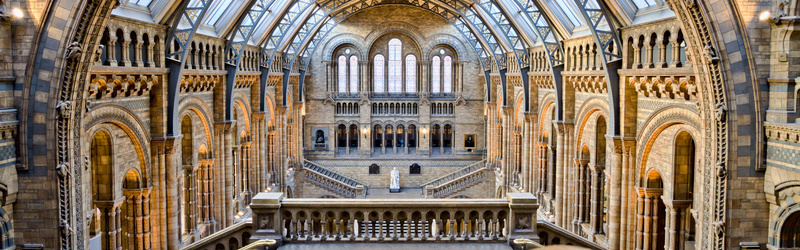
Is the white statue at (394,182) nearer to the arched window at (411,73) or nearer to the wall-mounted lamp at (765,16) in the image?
the arched window at (411,73)

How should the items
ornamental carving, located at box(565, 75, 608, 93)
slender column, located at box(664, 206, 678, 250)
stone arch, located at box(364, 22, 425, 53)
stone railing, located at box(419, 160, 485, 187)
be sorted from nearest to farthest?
1. slender column, located at box(664, 206, 678, 250)
2. ornamental carving, located at box(565, 75, 608, 93)
3. stone railing, located at box(419, 160, 485, 187)
4. stone arch, located at box(364, 22, 425, 53)

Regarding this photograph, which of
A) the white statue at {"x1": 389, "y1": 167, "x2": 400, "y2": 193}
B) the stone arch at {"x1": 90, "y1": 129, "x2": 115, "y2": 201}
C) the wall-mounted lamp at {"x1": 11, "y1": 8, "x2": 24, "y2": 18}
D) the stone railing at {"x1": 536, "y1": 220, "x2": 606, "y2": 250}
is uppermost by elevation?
the wall-mounted lamp at {"x1": 11, "y1": 8, "x2": 24, "y2": 18}

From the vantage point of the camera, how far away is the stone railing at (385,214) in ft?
38.6

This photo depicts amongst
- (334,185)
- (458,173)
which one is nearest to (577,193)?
(334,185)

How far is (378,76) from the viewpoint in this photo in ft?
158

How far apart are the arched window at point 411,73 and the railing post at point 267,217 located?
36610 millimetres

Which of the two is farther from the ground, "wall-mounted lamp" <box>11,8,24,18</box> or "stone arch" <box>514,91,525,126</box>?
"wall-mounted lamp" <box>11,8,24,18</box>

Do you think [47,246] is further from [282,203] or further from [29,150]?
[282,203]

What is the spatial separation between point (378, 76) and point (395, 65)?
1523 millimetres

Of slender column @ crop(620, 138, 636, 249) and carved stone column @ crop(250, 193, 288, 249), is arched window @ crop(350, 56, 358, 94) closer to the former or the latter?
slender column @ crop(620, 138, 636, 249)

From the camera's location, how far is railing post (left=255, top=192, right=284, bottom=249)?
459 inches

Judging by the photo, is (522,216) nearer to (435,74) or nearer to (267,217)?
(267,217)

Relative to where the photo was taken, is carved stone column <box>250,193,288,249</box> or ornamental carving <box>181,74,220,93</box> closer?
carved stone column <box>250,193,288,249</box>

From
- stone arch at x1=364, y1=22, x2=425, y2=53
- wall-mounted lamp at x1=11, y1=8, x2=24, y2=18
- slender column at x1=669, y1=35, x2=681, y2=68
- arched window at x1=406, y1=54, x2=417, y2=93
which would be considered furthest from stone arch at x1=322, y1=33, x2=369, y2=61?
wall-mounted lamp at x1=11, y1=8, x2=24, y2=18
